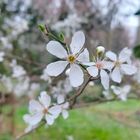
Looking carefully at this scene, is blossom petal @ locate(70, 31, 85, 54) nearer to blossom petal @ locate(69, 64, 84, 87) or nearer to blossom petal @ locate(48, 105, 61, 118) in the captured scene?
blossom petal @ locate(69, 64, 84, 87)

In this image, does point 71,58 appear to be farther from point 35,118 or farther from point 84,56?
point 35,118

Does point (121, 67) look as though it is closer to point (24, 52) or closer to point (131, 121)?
point (24, 52)


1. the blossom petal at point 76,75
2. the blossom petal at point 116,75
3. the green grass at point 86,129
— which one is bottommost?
the green grass at point 86,129

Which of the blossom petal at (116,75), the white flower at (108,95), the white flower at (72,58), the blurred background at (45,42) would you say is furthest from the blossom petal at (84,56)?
the blurred background at (45,42)

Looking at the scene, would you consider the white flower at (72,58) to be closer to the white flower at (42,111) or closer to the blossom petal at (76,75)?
the blossom petal at (76,75)

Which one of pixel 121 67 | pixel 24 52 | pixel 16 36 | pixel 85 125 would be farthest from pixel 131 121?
pixel 121 67

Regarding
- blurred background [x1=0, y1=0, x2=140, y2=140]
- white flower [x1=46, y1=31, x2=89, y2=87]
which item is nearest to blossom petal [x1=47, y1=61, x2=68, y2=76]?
white flower [x1=46, y1=31, x2=89, y2=87]
